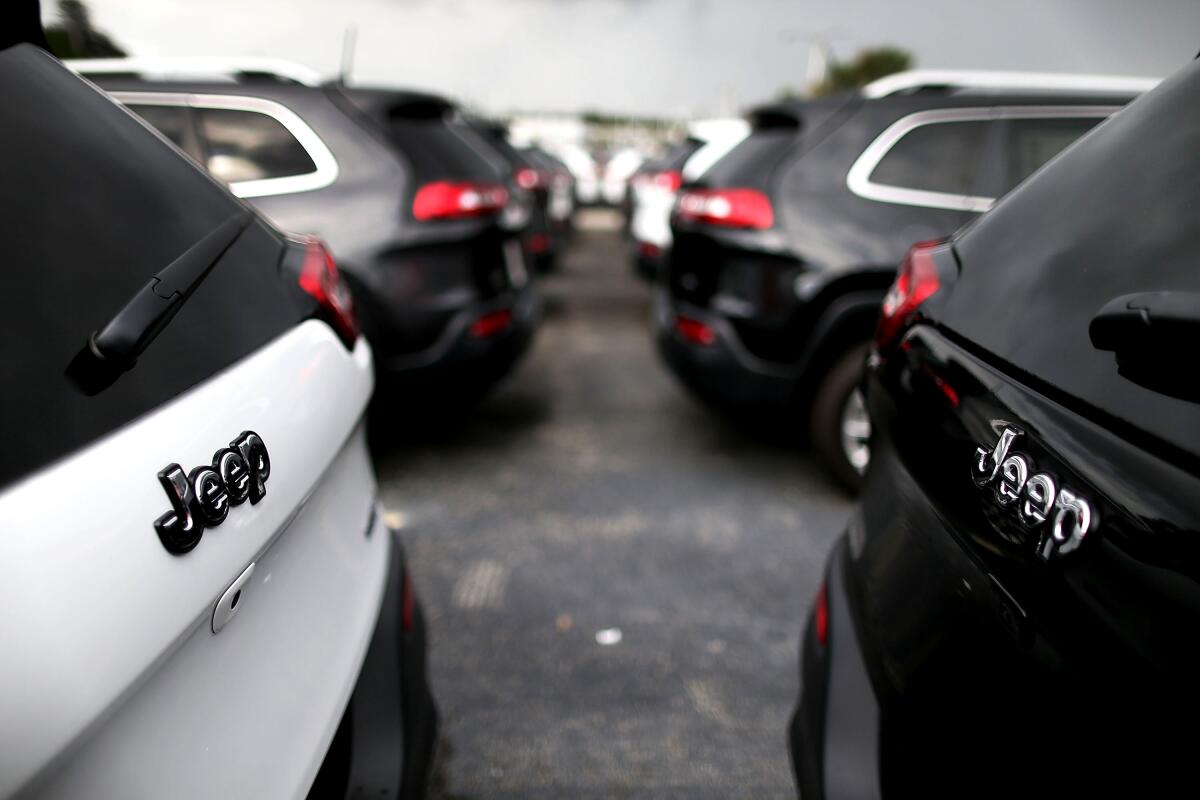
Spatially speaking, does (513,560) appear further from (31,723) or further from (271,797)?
(31,723)

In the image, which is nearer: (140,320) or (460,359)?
(140,320)

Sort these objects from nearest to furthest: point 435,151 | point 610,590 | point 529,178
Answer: point 610,590 → point 435,151 → point 529,178

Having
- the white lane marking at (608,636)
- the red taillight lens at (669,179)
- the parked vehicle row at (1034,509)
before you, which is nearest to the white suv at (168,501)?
the parked vehicle row at (1034,509)

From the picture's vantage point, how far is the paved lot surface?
6.42 feet

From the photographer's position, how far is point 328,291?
1.46 metres

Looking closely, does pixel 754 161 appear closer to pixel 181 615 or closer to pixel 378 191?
pixel 378 191

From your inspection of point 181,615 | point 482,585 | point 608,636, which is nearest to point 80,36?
point 181,615

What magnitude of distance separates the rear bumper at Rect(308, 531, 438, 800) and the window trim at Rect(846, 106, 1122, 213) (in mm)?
2687

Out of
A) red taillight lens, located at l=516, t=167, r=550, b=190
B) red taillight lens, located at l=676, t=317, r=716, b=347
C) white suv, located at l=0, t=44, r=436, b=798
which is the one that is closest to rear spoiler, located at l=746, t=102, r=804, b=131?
red taillight lens, located at l=676, t=317, r=716, b=347

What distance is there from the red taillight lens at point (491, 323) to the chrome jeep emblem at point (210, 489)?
2561mm

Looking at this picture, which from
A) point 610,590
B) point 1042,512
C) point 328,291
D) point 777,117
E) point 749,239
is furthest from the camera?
point 777,117

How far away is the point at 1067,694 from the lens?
30.6 inches

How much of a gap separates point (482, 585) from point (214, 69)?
2416 mm

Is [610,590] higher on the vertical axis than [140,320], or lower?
lower
